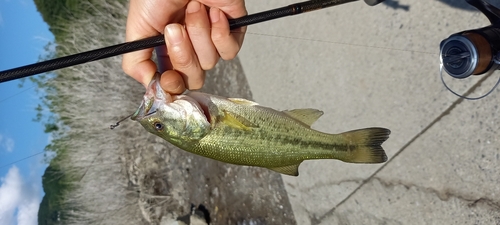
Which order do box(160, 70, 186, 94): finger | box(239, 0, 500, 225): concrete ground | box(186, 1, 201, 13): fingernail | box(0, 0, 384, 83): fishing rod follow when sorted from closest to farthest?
box(0, 0, 384, 83): fishing rod < box(160, 70, 186, 94): finger < box(186, 1, 201, 13): fingernail < box(239, 0, 500, 225): concrete ground

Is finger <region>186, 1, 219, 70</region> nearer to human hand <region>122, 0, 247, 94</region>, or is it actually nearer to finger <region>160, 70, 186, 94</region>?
human hand <region>122, 0, 247, 94</region>

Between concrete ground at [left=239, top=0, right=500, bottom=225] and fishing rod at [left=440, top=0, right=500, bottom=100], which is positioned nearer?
fishing rod at [left=440, top=0, right=500, bottom=100]

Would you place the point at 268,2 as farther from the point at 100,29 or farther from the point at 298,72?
the point at 100,29

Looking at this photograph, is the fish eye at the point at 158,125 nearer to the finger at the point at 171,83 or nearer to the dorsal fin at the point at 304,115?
the finger at the point at 171,83

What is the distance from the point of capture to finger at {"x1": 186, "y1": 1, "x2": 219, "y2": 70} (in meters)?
1.69

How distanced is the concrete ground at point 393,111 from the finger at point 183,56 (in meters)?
1.35

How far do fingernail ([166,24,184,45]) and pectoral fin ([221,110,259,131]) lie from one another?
0.34 meters

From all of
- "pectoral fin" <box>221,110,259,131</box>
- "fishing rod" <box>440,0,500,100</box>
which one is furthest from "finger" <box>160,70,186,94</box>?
"fishing rod" <box>440,0,500,100</box>

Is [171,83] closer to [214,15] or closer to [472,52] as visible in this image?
[214,15]

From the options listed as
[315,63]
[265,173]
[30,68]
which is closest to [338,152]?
[30,68]

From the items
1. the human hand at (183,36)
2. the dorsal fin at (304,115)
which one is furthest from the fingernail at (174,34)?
the dorsal fin at (304,115)

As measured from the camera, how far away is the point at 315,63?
3174 millimetres

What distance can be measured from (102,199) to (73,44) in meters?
1.84

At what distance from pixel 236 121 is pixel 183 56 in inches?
13.6
